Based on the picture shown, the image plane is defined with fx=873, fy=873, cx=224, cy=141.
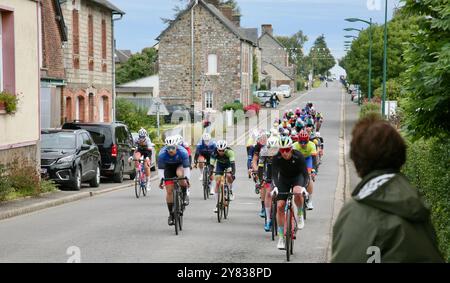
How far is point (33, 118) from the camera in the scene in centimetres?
2383

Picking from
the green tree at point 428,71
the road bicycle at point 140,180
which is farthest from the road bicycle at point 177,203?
the road bicycle at point 140,180

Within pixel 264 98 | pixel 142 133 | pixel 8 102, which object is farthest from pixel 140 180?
pixel 264 98

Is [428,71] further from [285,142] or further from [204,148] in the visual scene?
[204,148]

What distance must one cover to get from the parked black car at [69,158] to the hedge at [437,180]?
36.9ft

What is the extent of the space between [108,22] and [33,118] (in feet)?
69.8

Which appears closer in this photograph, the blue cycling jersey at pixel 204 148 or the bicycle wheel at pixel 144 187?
the blue cycling jersey at pixel 204 148

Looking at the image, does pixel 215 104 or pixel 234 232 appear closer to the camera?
pixel 234 232

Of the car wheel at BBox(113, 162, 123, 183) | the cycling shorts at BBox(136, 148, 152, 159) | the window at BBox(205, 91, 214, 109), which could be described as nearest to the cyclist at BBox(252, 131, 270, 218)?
the cycling shorts at BBox(136, 148, 152, 159)

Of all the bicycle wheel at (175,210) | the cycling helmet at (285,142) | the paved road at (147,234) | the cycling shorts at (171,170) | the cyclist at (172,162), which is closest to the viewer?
the paved road at (147,234)

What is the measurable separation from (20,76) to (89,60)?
18670 millimetres

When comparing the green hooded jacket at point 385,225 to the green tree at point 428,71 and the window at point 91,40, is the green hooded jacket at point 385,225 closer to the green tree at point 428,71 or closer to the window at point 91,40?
the green tree at point 428,71

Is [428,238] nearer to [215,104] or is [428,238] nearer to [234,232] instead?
[234,232]

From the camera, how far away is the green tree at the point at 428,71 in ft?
32.6
